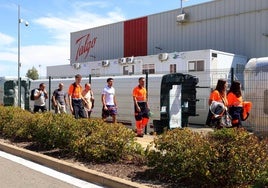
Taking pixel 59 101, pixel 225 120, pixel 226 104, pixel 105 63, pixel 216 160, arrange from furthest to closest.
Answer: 1. pixel 105 63
2. pixel 59 101
3. pixel 226 104
4. pixel 225 120
5. pixel 216 160

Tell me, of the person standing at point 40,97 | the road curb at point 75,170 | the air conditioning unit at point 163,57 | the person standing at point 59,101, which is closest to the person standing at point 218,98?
the road curb at point 75,170

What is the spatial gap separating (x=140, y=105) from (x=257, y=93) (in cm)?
346

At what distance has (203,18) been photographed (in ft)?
93.8

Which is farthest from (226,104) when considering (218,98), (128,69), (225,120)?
(128,69)

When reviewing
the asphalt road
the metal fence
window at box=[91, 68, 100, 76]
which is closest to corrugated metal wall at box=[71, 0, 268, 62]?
window at box=[91, 68, 100, 76]

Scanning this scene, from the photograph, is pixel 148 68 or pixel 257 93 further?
pixel 148 68

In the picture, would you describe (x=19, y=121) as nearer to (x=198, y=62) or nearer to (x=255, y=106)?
(x=255, y=106)

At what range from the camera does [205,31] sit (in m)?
28.5

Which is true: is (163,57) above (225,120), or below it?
above

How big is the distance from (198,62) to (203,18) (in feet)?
31.7

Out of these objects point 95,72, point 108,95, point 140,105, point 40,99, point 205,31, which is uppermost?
point 205,31

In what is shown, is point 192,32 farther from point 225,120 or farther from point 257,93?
point 225,120

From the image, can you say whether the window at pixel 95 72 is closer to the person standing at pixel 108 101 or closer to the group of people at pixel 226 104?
the person standing at pixel 108 101

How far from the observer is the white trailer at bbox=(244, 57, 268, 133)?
11.9 meters
